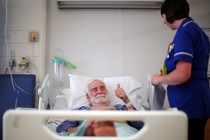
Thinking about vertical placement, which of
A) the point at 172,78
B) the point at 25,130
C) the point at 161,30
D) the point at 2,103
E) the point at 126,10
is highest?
the point at 126,10

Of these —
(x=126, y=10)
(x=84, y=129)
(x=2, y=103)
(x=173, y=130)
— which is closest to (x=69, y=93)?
(x=2, y=103)

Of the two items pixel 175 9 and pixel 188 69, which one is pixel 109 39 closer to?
pixel 175 9

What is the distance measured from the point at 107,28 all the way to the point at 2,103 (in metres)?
1.38

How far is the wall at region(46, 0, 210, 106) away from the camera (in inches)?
99.2

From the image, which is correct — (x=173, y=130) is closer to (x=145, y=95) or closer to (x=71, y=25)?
(x=145, y=95)

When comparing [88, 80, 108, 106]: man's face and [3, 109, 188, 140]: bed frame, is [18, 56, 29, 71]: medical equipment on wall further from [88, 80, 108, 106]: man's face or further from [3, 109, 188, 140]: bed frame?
[3, 109, 188, 140]: bed frame

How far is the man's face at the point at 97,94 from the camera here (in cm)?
185

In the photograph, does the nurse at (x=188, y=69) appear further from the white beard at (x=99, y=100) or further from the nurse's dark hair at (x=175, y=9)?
the white beard at (x=99, y=100)

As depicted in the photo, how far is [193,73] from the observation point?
1290mm

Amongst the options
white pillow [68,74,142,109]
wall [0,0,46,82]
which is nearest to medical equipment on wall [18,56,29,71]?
wall [0,0,46,82]

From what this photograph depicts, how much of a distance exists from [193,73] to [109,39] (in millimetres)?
1388

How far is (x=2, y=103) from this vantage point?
89.4 inches

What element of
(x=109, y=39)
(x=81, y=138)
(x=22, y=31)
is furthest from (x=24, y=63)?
(x=81, y=138)

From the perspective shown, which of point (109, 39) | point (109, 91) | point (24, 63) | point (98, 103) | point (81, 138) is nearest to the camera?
point (81, 138)
